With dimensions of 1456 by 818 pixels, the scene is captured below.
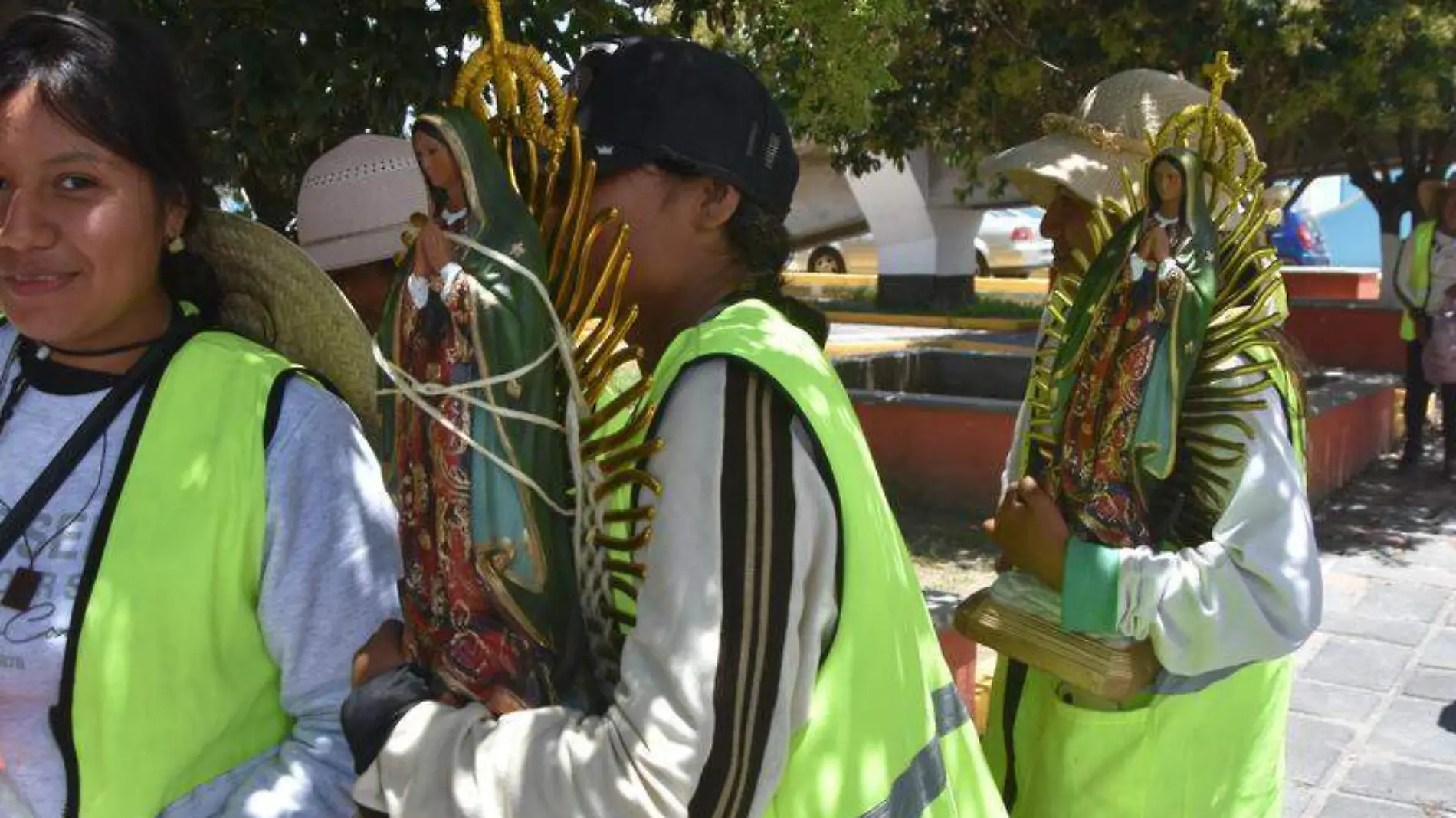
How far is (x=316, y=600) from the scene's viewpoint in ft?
5.41

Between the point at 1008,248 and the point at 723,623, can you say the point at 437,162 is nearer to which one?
the point at 723,623

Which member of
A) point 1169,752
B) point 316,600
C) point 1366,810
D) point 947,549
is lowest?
point 1366,810

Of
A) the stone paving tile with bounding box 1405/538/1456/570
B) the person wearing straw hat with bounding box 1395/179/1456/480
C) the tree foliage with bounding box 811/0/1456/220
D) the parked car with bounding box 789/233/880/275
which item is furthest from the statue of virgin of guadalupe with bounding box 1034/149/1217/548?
the parked car with bounding box 789/233/880/275

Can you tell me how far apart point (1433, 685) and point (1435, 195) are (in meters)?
4.59

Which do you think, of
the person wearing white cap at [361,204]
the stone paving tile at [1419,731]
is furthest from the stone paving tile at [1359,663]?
the person wearing white cap at [361,204]

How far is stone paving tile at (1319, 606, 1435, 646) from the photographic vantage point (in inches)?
230

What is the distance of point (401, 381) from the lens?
51.9 inches

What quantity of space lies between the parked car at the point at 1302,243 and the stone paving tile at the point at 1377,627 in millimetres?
19284

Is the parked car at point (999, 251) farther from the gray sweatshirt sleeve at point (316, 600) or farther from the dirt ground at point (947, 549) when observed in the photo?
the gray sweatshirt sleeve at point (316, 600)

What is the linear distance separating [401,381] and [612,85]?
0.38 metres

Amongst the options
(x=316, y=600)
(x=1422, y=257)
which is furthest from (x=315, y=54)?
(x=1422, y=257)

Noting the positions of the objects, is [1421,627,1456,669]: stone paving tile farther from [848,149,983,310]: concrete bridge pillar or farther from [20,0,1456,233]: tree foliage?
[848,149,983,310]: concrete bridge pillar

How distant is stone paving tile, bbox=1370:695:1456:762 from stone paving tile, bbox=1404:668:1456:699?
59 mm

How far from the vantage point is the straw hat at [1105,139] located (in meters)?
2.44
